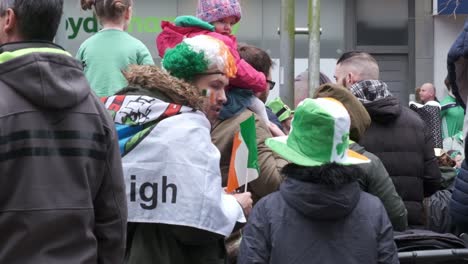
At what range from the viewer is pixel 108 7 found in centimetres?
682

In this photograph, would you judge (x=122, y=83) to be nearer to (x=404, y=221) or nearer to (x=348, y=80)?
(x=348, y=80)

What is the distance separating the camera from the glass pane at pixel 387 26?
65.1ft

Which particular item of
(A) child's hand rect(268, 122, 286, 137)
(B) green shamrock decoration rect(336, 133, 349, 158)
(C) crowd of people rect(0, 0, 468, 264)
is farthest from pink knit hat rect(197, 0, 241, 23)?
(B) green shamrock decoration rect(336, 133, 349, 158)

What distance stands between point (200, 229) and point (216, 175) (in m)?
0.24

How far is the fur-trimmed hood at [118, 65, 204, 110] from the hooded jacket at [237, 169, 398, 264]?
1.88 ft

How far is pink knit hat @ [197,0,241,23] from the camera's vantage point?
642 cm

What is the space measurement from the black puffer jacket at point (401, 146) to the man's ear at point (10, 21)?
3.44 meters

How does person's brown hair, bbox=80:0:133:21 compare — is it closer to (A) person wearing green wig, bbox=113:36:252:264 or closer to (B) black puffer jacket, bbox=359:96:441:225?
(B) black puffer jacket, bbox=359:96:441:225

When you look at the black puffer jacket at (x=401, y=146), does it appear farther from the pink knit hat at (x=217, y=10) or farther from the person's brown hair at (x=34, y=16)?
the person's brown hair at (x=34, y=16)

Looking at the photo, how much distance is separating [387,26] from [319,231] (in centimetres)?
1581

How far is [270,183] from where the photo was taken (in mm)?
5258

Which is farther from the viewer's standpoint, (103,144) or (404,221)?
(404,221)

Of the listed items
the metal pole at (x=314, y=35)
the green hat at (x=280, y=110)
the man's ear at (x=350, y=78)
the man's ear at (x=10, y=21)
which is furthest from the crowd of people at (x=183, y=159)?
the metal pole at (x=314, y=35)

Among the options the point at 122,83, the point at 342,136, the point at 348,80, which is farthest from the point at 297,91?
the point at 342,136
